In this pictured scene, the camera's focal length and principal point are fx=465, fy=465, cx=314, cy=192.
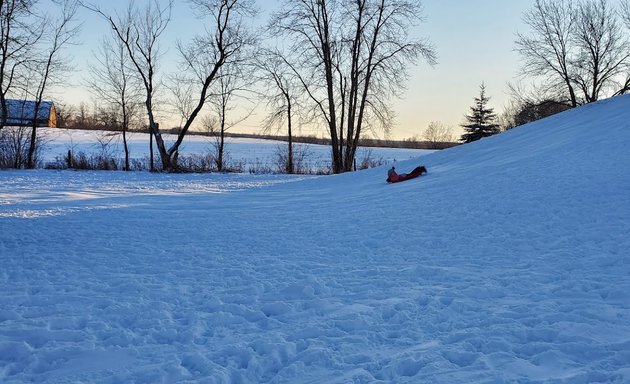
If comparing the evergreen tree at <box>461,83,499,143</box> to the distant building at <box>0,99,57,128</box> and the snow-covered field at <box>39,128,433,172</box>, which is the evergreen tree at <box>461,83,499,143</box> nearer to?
the snow-covered field at <box>39,128,433,172</box>

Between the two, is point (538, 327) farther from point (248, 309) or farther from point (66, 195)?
point (66, 195)

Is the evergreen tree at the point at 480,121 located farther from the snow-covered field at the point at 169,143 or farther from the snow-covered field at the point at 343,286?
the snow-covered field at the point at 343,286

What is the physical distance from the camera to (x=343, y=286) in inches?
210

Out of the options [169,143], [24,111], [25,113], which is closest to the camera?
[24,111]

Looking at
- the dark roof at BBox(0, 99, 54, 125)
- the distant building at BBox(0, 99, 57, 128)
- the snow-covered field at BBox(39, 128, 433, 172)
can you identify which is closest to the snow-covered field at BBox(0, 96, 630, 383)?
the distant building at BBox(0, 99, 57, 128)

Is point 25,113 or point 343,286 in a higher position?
point 25,113

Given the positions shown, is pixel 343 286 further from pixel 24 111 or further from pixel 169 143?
pixel 169 143

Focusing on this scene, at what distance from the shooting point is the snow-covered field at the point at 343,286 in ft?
11.4

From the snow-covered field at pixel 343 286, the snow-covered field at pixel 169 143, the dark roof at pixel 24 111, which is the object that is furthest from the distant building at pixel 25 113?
the snow-covered field at pixel 343 286

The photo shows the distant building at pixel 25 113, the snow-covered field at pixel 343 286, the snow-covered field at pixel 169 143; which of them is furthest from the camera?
the snow-covered field at pixel 169 143

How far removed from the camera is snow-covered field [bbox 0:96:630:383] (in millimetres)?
3467

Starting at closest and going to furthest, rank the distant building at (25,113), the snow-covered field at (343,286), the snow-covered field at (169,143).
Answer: the snow-covered field at (343,286)
the distant building at (25,113)
the snow-covered field at (169,143)

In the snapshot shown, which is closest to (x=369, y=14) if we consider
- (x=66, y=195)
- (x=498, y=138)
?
(x=498, y=138)

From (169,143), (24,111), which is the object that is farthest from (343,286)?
(169,143)
